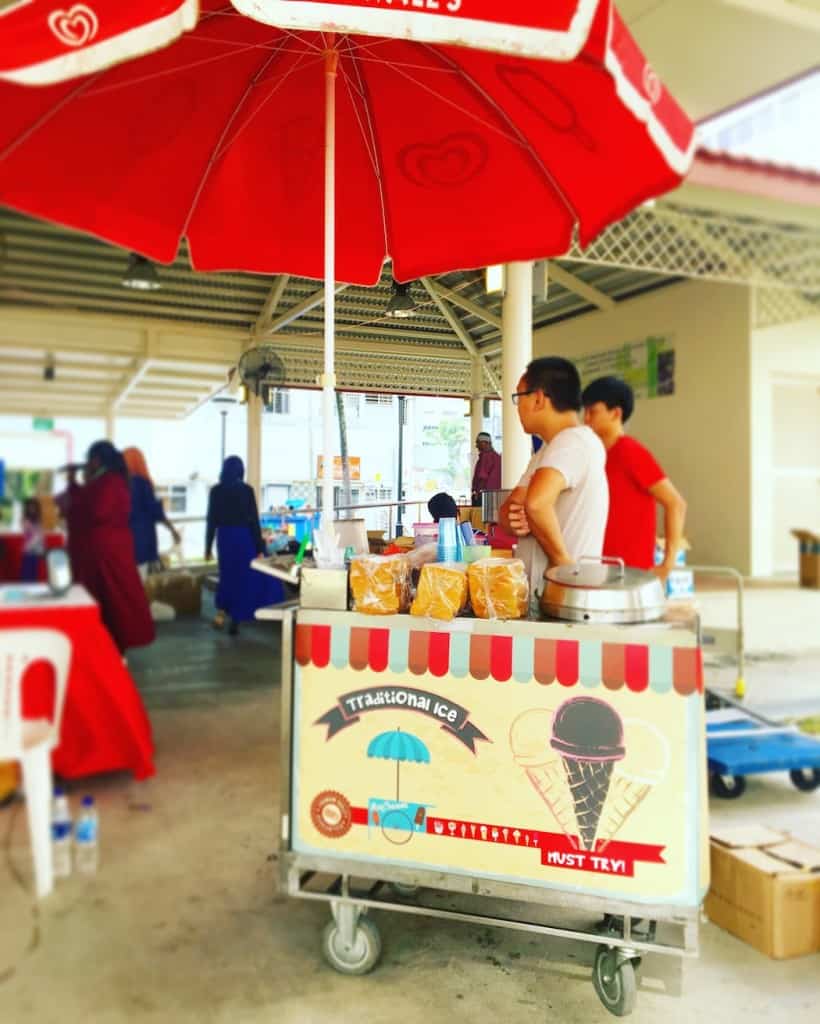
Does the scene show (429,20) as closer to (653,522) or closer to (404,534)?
(404,534)

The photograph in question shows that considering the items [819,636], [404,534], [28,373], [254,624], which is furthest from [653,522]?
[819,636]

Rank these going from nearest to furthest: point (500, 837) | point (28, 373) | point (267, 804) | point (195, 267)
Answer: point (28, 373), point (500, 837), point (195, 267), point (267, 804)

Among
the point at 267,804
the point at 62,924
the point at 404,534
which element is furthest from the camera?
the point at 267,804

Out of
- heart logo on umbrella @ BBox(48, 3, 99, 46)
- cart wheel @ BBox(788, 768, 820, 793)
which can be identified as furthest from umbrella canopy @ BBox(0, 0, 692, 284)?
cart wheel @ BBox(788, 768, 820, 793)

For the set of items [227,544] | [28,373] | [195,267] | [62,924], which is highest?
[195,267]

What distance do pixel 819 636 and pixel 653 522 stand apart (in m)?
3.90

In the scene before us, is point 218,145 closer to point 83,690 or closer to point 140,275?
point 140,275

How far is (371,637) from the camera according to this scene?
5.58ft

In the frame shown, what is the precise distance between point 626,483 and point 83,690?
71.8 inches

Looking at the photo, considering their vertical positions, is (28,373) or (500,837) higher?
(28,373)

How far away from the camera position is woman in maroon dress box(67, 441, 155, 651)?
4.08 ft

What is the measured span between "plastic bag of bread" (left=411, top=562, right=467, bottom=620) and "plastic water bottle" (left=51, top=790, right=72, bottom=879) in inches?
29.7

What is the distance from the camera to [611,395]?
8.72ft

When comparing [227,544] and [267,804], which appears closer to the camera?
[227,544]
